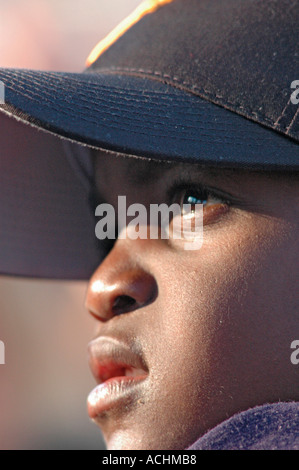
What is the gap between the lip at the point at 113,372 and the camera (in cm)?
101

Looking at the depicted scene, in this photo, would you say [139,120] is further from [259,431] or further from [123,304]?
[259,431]

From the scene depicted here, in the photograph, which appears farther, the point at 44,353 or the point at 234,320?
the point at 44,353

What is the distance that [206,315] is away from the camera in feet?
3.08

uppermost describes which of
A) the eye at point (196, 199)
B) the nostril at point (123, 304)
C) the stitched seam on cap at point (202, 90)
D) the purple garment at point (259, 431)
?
the stitched seam on cap at point (202, 90)

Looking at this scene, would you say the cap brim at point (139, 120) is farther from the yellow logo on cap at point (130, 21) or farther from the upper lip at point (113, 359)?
the upper lip at point (113, 359)

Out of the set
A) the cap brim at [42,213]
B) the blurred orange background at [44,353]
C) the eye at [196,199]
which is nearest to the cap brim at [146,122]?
the eye at [196,199]

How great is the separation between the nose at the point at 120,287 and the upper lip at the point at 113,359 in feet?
0.15

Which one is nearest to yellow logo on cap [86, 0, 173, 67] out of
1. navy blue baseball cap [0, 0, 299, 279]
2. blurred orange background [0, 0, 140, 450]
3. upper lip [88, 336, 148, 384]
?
navy blue baseball cap [0, 0, 299, 279]

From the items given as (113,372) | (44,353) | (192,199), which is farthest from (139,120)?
(44,353)

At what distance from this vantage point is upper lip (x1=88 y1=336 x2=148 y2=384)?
3.31 feet

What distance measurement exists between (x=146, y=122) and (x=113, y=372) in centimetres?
39

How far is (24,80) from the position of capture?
96 cm

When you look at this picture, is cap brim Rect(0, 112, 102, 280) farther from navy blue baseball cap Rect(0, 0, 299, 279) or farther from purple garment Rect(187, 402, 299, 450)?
purple garment Rect(187, 402, 299, 450)

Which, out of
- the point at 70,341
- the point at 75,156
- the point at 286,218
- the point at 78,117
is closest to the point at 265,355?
the point at 286,218
